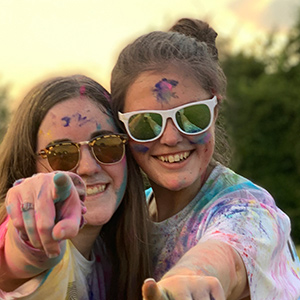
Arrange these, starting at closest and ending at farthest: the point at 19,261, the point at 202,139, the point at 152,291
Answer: the point at 152,291 → the point at 19,261 → the point at 202,139

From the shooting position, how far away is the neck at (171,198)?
324cm

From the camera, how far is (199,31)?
11.5ft

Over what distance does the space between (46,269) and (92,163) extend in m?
0.78

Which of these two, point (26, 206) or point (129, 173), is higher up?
point (26, 206)

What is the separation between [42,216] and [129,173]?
1374 millimetres

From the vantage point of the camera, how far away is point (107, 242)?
3.37 metres

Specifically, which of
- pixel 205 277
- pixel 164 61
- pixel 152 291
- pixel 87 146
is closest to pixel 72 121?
pixel 87 146

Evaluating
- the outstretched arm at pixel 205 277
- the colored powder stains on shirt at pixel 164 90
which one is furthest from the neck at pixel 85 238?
the outstretched arm at pixel 205 277

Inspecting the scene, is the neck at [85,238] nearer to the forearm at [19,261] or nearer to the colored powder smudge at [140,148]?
the colored powder smudge at [140,148]

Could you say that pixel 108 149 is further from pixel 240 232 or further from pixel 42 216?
pixel 42 216

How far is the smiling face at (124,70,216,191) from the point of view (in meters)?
2.97

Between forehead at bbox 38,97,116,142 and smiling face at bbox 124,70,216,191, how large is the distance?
20 centimetres

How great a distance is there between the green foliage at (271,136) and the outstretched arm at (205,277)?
567 inches

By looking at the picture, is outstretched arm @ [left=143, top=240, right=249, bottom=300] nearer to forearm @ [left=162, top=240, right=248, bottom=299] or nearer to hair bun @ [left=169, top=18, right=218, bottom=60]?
forearm @ [left=162, top=240, right=248, bottom=299]
